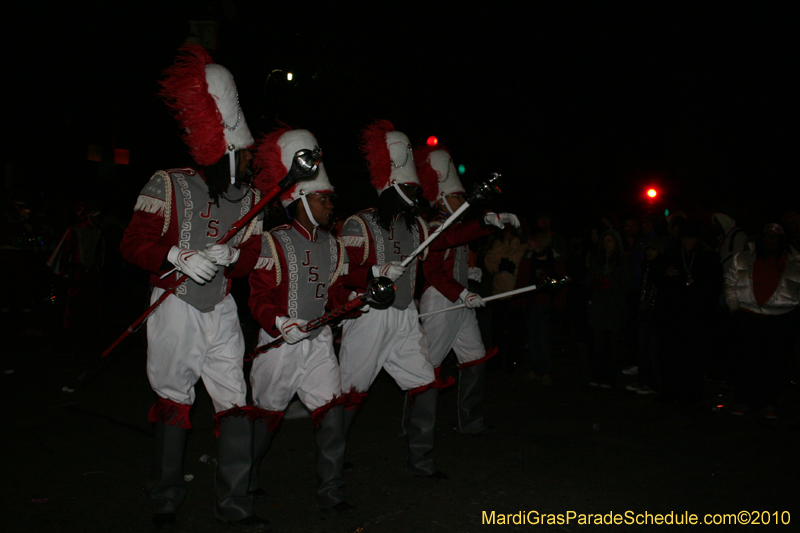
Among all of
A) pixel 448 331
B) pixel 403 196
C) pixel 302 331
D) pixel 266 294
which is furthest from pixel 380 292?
pixel 448 331

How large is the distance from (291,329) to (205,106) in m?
1.35

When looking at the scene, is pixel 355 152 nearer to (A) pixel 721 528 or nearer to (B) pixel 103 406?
(B) pixel 103 406

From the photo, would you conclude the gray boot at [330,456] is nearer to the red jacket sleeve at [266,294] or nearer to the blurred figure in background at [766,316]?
the red jacket sleeve at [266,294]

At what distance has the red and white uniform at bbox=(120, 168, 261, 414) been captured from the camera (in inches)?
142

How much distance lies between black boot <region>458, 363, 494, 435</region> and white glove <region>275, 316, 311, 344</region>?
2282mm

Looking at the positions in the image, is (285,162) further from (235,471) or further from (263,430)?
(235,471)

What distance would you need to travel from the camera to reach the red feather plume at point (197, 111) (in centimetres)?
368

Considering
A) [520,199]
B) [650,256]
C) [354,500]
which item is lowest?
[354,500]

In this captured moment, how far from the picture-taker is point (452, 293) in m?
5.26

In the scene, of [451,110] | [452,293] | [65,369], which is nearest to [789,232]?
[452,293]

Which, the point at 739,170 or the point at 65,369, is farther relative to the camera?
the point at 739,170

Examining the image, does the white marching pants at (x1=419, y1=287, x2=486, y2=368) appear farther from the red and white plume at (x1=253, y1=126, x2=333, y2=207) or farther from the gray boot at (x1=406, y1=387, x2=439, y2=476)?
the red and white plume at (x1=253, y1=126, x2=333, y2=207)

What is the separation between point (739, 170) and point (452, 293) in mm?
22419

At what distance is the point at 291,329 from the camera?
12.2 ft
